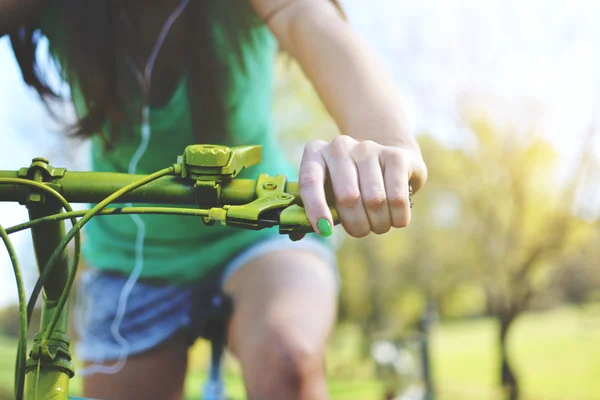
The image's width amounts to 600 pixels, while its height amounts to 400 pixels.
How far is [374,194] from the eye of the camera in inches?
15.8

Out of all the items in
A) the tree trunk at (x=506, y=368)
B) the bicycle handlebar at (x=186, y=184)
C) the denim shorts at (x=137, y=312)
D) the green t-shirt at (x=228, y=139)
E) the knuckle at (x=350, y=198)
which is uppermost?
the green t-shirt at (x=228, y=139)

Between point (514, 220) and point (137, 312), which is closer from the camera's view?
point (137, 312)

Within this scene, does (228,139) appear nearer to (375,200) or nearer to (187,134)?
(187,134)

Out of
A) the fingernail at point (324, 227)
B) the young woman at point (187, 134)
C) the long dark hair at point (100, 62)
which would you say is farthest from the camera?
the long dark hair at point (100, 62)

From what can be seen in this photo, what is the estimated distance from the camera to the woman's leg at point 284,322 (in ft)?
2.37

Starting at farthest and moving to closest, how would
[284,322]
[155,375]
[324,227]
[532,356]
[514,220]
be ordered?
[514,220], [532,356], [155,375], [284,322], [324,227]

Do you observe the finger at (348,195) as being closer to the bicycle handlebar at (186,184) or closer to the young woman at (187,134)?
the bicycle handlebar at (186,184)

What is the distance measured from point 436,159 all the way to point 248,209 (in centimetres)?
333

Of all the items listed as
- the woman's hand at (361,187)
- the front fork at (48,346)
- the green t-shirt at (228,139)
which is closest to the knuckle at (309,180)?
the woman's hand at (361,187)

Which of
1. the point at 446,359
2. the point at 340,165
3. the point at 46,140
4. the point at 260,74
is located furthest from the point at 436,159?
the point at 340,165

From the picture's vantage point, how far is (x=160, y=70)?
2.99 feet

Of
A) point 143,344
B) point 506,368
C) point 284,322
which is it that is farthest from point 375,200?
point 506,368

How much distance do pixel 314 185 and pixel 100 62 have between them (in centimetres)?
54

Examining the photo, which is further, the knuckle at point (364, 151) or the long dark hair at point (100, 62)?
the long dark hair at point (100, 62)
